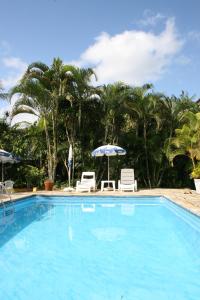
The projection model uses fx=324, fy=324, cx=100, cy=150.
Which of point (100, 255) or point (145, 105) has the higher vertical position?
point (145, 105)

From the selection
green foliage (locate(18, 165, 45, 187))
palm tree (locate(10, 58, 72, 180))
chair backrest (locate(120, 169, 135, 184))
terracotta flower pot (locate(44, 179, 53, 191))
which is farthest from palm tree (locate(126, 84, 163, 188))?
green foliage (locate(18, 165, 45, 187))

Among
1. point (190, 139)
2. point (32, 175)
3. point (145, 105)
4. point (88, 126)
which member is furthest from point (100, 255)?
point (88, 126)

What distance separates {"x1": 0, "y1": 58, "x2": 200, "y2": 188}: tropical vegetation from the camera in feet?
49.9

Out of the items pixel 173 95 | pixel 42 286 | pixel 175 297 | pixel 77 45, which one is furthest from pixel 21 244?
pixel 173 95

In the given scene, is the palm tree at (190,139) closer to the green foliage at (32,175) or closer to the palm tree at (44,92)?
the palm tree at (44,92)

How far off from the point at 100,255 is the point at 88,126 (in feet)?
38.2

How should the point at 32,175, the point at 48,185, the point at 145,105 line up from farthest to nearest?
the point at 32,175
the point at 145,105
the point at 48,185

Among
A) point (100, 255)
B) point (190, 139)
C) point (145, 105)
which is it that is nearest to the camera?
point (100, 255)

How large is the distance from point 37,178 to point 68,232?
9.12m

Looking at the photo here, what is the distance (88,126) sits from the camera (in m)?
16.8

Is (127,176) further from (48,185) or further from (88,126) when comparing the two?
(88,126)

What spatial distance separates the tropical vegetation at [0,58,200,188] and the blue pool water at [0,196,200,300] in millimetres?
6094

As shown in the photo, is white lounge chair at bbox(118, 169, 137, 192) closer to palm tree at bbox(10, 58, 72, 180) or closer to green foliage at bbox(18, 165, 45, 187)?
palm tree at bbox(10, 58, 72, 180)

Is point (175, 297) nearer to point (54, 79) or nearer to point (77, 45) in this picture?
point (77, 45)
